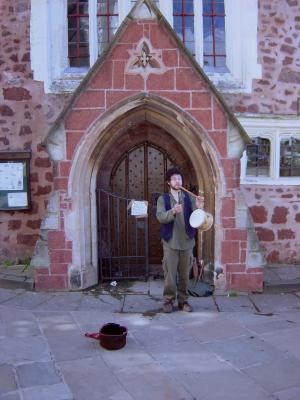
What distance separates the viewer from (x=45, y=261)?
249 inches

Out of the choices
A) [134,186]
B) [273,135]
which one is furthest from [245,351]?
[273,135]

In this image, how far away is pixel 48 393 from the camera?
3.68 meters

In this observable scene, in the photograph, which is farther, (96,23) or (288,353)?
(96,23)

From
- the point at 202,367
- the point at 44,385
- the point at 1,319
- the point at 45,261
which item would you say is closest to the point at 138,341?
the point at 202,367

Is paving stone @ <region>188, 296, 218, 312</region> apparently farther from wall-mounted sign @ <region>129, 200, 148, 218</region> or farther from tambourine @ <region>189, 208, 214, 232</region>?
wall-mounted sign @ <region>129, 200, 148, 218</region>

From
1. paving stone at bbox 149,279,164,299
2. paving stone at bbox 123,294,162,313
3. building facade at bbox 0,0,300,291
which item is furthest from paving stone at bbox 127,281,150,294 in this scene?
building facade at bbox 0,0,300,291

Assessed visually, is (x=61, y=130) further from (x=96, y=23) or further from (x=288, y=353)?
(x=288, y=353)

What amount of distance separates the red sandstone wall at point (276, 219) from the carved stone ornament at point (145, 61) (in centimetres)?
278

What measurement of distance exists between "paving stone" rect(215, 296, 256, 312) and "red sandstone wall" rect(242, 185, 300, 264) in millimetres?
2040

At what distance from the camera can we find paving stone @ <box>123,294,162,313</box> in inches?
227

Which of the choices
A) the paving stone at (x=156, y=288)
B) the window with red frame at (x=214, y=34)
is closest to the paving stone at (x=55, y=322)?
the paving stone at (x=156, y=288)

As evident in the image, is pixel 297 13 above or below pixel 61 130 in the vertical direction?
above

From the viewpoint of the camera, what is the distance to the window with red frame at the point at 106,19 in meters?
8.10

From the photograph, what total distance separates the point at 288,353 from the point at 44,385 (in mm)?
2185
